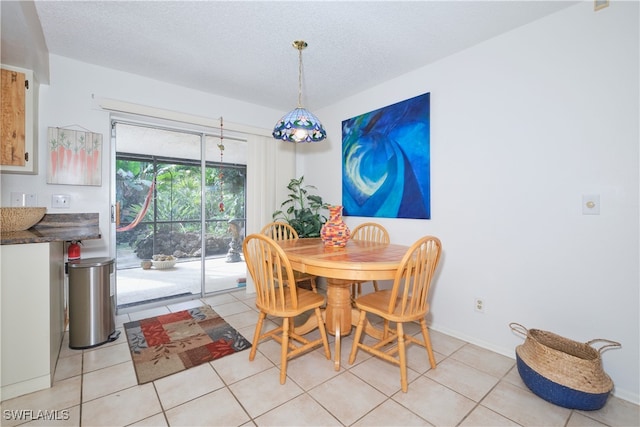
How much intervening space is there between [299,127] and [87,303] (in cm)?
211

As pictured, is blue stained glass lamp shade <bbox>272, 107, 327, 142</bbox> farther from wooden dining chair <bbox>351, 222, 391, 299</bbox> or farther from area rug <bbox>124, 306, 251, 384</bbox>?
area rug <bbox>124, 306, 251, 384</bbox>

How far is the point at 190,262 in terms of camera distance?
5.13m

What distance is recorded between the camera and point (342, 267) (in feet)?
5.43

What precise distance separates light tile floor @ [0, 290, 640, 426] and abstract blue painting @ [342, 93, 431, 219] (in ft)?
4.45

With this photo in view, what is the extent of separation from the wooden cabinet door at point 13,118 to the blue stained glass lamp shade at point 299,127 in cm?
182

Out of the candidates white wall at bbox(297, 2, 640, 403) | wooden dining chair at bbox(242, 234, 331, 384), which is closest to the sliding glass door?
wooden dining chair at bbox(242, 234, 331, 384)

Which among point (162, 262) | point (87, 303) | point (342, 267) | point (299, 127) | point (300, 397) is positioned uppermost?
point (299, 127)

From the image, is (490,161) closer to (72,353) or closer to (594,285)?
(594,285)

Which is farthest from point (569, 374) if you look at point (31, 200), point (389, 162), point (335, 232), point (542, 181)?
point (31, 200)

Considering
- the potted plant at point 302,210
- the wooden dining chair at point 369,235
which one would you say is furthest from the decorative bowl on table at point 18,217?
the wooden dining chair at point 369,235

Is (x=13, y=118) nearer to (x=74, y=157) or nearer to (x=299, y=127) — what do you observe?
(x=74, y=157)

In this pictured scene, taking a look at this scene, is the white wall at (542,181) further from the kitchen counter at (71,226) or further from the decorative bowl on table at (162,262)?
the decorative bowl on table at (162,262)

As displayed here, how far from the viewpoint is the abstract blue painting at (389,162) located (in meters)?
2.60

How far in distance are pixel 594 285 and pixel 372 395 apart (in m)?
1.53
